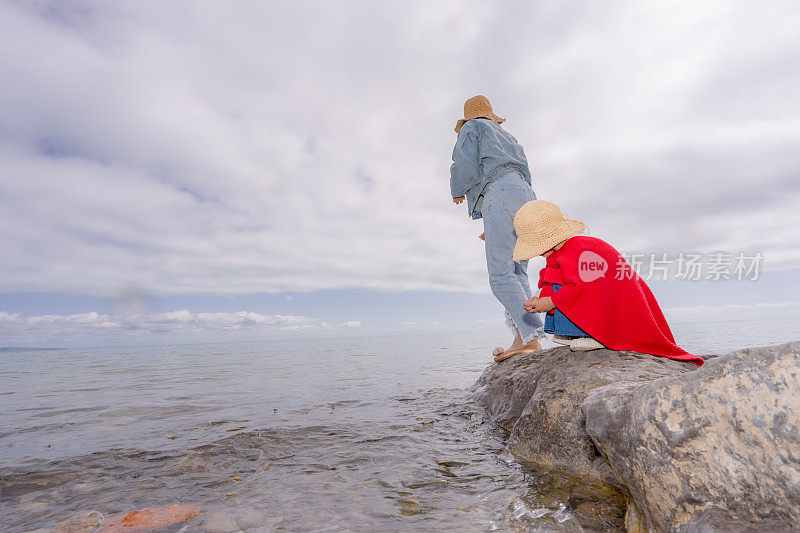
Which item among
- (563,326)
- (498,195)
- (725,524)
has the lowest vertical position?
(725,524)

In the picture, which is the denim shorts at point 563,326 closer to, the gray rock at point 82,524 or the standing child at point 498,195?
the standing child at point 498,195

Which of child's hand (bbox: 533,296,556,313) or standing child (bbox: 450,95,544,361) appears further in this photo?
standing child (bbox: 450,95,544,361)

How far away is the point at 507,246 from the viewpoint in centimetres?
413

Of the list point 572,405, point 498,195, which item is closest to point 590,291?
point 572,405

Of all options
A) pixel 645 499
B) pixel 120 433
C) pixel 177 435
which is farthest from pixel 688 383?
pixel 120 433

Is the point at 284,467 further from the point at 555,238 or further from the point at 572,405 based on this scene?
the point at 555,238

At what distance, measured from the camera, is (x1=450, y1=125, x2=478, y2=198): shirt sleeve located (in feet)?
14.8

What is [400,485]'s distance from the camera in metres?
2.48

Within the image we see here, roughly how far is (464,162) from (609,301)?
95.2 inches

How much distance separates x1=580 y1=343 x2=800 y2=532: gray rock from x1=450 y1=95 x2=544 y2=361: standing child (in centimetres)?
243

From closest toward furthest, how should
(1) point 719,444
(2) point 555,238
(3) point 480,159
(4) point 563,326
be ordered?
(1) point 719,444 < (2) point 555,238 < (4) point 563,326 < (3) point 480,159

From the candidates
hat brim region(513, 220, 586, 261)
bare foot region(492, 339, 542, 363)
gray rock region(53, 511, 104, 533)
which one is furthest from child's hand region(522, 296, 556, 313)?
gray rock region(53, 511, 104, 533)

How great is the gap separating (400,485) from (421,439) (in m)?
1.03

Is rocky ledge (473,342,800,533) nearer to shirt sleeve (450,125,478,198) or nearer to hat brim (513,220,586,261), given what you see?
hat brim (513,220,586,261)
